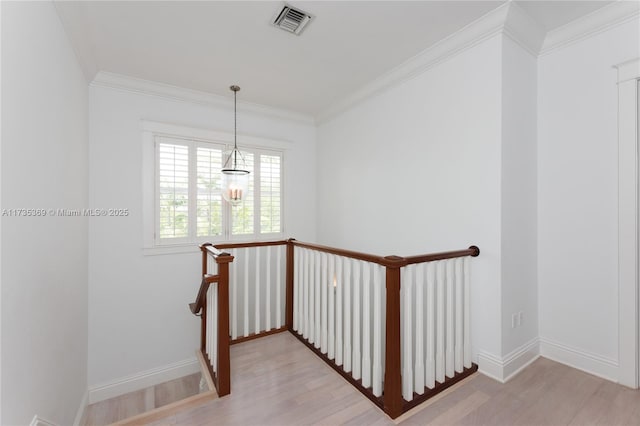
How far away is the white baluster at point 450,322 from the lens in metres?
2.26

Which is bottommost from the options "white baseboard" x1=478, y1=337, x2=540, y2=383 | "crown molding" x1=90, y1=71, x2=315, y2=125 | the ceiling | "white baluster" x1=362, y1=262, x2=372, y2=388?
"white baseboard" x1=478, y1=337, x2=540, y2=383

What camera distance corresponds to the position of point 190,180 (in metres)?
3.76

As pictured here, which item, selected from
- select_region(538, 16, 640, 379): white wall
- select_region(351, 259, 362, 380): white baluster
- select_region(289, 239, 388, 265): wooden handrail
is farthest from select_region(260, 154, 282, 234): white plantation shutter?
select_region(538, 16, 640, 379): white wall

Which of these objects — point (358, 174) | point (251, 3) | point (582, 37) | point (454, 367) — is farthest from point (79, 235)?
point (582, 37)

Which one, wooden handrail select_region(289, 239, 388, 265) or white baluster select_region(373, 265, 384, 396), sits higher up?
wooden handrail select_region(289, 239, 388, 265)

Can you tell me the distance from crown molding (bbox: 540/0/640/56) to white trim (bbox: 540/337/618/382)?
2.66 metres

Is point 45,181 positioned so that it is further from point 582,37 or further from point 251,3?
point 582,37

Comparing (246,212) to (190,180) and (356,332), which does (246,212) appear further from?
(356,332)

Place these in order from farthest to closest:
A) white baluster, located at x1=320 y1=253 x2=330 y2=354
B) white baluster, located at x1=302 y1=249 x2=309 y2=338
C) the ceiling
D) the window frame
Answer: the window frame < white baluster, located at x1=302 y1=249 x2=309 y2=338 < white baluster, located at x1=320 y1=253 x2=330 y2=354 < the ceiling

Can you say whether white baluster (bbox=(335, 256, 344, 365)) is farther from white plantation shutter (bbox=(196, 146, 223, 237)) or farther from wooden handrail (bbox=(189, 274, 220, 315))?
white plantation shutter (bbox=(196, 146, 223, 237))

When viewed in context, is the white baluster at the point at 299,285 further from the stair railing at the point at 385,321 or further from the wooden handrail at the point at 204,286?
the wooden handrail at the point at 204,286

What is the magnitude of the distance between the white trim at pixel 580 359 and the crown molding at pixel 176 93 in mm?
4278

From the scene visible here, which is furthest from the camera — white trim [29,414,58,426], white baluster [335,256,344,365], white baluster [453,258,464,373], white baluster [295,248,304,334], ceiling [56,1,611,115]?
white baluster [295,248,304,334]

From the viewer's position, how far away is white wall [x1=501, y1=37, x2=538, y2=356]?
2326mm
